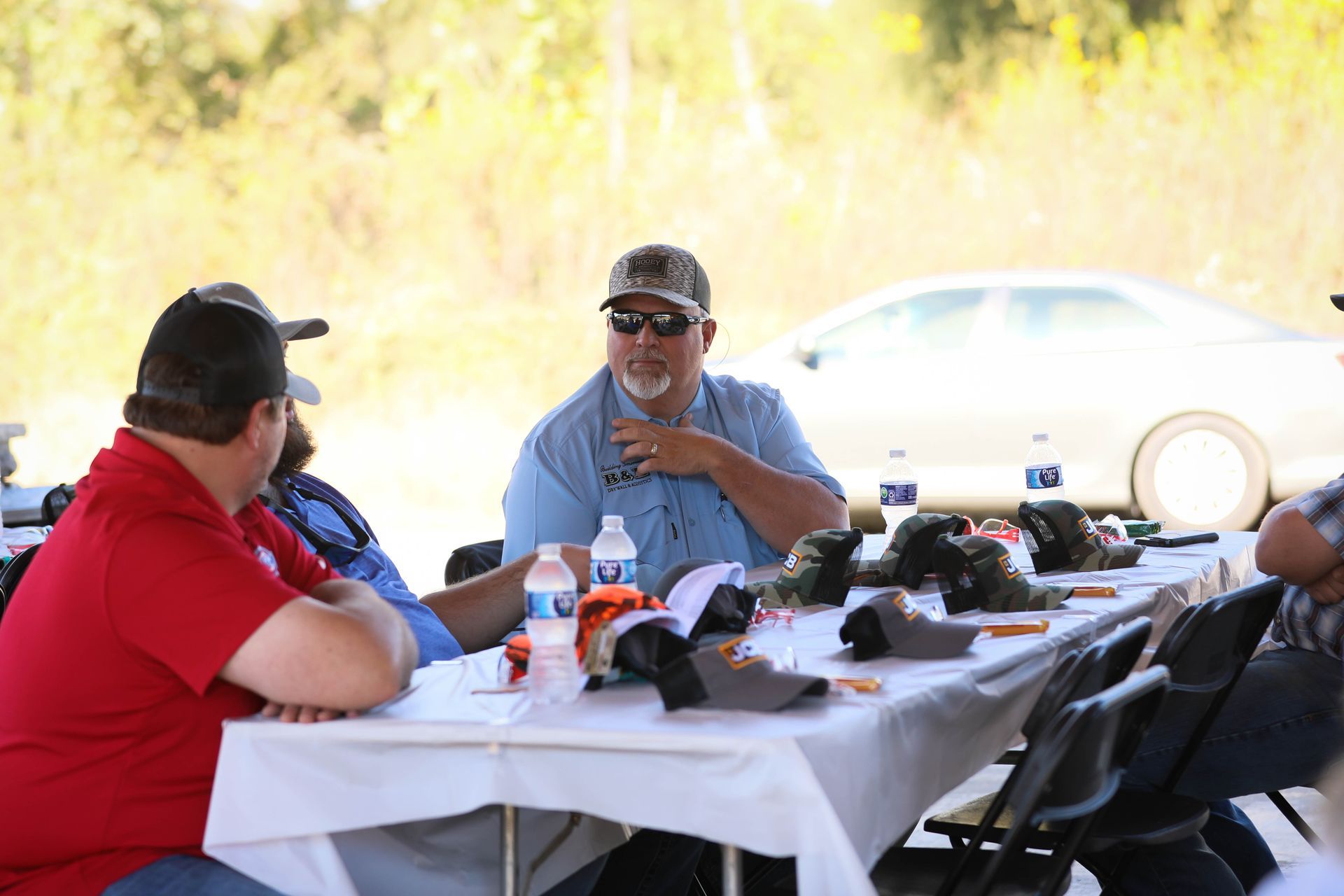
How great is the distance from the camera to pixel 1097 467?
8227 mm

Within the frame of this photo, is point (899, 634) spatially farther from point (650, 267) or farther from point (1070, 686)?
point (650, 267)

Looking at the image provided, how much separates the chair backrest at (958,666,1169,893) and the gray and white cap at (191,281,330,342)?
178cm

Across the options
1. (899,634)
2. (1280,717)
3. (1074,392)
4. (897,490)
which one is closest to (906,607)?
(899,634)

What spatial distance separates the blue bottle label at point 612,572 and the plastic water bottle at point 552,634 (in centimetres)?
34

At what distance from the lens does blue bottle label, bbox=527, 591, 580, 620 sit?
2.23 m

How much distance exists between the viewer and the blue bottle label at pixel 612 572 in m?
2.64

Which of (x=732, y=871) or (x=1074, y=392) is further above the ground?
(x=1074, y=392)

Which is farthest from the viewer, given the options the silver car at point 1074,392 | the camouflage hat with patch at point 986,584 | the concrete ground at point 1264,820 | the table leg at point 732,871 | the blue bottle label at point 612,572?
the silver car at point 1074,392

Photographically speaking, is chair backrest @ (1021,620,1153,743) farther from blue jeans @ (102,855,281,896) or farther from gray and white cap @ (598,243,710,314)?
gray and white cap @ (598,243,710,314)

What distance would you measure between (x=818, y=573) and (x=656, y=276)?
132 cm

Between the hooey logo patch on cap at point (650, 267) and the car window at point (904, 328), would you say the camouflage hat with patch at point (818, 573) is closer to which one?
the hooey logo patch on cap at point (650, 267)

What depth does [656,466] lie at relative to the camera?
3.73 meters

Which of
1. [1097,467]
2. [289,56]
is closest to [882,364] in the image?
[1097,467]

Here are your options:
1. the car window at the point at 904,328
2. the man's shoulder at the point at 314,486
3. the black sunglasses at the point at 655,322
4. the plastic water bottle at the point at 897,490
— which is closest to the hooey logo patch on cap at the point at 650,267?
the black sunglasses at the point at 655,322
